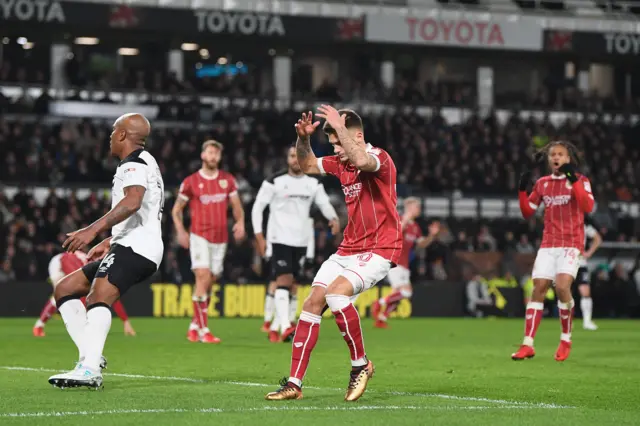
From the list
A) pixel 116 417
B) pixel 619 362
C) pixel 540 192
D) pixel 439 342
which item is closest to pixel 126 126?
pixel 116 417

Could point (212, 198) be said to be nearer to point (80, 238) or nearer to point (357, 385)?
point (80, 238)

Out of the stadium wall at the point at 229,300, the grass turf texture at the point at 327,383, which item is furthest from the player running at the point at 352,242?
the stadium wall at the point at 229,300

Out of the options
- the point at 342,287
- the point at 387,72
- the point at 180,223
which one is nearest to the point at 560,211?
the point at 180,223

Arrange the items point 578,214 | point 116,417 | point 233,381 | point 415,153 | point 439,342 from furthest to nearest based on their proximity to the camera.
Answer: point 415,153, point 439,342, point 578,214, point 233,381, point 116,417

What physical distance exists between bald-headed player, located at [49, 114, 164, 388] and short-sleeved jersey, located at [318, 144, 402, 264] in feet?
5.19

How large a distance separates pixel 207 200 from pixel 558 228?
531cm

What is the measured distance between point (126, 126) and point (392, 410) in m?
3.33

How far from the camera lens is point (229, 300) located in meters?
27.5

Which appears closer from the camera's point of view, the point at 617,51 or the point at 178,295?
the point at 178,295

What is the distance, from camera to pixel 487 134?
4019 cm

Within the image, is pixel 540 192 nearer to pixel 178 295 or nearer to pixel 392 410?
pixel 392 410

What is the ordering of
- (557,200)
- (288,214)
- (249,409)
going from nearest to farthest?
(249,409)
(557,200)
(288,214)

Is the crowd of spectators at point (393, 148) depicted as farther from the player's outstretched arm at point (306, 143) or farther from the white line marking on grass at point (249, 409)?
the white line marking on grass at point (249, 409)

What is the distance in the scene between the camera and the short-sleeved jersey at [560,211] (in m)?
14.3
